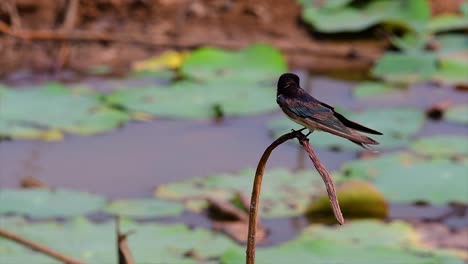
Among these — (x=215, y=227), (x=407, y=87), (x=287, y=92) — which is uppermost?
(x=407, y=87)

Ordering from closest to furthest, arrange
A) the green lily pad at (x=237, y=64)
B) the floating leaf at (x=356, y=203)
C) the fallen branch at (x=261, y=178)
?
the fallen branch at (x=261, y=178), the floating leaf at (x=356, y=203), the green lily pad at (x=237, y=64)

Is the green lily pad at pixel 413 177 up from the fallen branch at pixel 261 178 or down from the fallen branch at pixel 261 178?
up

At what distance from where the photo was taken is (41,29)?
6090mm

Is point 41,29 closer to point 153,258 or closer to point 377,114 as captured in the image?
point 377,114

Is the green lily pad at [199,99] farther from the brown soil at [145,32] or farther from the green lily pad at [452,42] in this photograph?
the green lily pad at [452,42]

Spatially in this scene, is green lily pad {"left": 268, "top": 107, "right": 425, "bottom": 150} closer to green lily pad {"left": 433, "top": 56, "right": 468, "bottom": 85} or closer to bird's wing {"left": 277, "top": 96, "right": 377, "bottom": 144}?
green lily pad {"left": 433, "top": 56, "right": 468, "bottom": 85}

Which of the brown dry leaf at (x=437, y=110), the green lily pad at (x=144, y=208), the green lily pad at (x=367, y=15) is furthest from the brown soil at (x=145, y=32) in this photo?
the green lily pad at (x=144, y=208)

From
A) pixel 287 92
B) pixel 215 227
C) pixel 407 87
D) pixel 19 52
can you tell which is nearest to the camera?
pixel 287 92

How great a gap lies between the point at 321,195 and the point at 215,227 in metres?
0.41

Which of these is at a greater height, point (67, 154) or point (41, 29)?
point (41, 29)

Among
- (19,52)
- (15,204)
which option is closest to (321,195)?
(15,204)

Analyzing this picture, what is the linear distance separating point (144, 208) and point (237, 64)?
1950 millimetres

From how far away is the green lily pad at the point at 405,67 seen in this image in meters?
5.62

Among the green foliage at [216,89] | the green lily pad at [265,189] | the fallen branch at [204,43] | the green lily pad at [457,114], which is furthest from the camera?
the fallen branch at [204,43]
